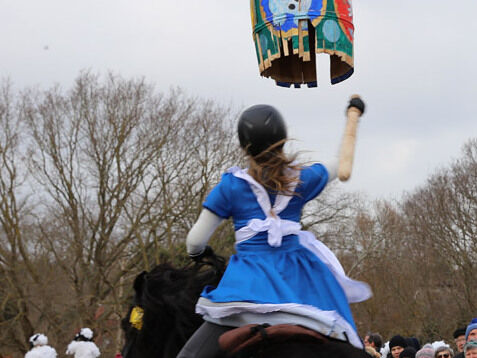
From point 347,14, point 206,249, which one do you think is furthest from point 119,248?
point 206,249

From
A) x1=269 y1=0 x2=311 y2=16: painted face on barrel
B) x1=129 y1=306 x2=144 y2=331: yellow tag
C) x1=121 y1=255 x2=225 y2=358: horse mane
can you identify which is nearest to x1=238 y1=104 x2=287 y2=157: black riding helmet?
x1=121 y1=255 x2=225 y2=358: horse mane

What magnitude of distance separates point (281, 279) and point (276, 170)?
1.52 feet

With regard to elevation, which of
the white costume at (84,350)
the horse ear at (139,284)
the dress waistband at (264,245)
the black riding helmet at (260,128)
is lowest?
the white costume at (84,350)

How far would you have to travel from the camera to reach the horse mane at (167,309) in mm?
4203

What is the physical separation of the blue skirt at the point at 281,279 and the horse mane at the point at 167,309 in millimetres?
834

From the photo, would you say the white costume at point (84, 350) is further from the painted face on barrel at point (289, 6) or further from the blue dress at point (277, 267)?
the blue dress at point (277, 267)

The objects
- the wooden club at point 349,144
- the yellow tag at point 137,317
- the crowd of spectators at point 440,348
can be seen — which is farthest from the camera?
the crowd of spectators at point 440,348

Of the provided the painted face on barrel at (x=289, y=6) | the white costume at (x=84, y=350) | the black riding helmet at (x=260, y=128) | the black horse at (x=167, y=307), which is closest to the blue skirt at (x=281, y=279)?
the black riding helmet at (x=260, y=128)

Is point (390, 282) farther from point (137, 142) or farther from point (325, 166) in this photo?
point (325, 166)

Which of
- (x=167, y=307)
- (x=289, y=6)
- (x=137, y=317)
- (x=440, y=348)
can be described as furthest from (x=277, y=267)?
(x=440, y=348)

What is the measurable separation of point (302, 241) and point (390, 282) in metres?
29.3

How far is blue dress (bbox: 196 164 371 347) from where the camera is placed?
306cm

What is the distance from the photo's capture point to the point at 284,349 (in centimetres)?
296

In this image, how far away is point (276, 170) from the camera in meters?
3.27
